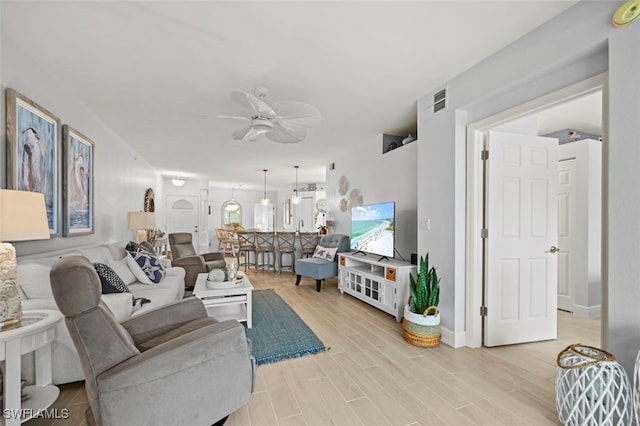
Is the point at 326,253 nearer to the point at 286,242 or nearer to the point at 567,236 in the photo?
the point at 286,242

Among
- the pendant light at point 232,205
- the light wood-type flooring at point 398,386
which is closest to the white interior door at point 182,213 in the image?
the pendant light at point 232,205

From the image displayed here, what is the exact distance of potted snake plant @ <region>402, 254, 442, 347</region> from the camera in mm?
2648

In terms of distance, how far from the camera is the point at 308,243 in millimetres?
6180

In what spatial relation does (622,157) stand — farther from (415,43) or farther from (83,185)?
(83,185)

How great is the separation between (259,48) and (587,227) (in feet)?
14.6

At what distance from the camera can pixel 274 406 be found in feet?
5.99

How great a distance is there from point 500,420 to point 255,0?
117 inches

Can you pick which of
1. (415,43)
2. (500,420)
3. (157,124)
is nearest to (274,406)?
(500,420)

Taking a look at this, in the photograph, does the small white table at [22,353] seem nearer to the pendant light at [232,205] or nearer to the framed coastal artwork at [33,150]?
the framed coastal artwork at [33,150]

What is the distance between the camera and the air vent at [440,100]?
2.82 m

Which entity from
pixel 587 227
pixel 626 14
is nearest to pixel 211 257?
pixel 626 14

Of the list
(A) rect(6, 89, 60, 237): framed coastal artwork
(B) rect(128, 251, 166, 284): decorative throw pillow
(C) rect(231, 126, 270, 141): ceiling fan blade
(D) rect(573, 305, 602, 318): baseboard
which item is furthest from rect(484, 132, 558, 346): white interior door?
(A) rect(6, 89, 60, 237): framed coastal artwork

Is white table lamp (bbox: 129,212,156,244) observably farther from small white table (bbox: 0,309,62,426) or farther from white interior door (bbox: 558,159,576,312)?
white interior door (bbox: 558,159,576,312)

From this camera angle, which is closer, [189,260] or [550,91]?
[550,91]
